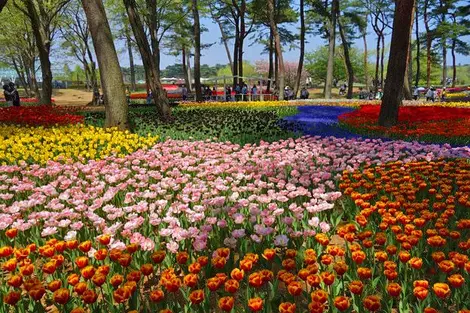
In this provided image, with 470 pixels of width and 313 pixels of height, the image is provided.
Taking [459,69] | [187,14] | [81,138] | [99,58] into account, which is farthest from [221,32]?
[459,69]

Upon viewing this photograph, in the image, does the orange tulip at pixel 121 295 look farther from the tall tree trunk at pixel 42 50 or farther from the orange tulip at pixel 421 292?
the tall tree trunk at pixel 42 50

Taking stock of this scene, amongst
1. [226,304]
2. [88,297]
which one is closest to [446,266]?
[226,304]

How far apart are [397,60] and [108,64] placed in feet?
24.9

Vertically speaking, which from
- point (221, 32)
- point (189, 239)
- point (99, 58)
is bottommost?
point (189, 239)

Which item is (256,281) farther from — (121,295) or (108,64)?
(108,64)

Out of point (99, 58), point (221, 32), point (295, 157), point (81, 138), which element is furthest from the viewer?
point (221, 32)

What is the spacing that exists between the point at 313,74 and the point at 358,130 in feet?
218

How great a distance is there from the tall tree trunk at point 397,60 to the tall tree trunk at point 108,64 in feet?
23.1

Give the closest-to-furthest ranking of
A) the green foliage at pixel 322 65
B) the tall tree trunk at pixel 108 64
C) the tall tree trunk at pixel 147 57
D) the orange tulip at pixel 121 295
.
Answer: the orange tulip at pixel 121 295 → the tall tree trunk at pixel 108 64 → the tall tree trunk at pixel 147 57 → the green foliage at pixel 322 65

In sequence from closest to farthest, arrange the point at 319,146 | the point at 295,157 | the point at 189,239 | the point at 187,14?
the point at 189,239 → the point at 295,157 → the point at 319,146 → the point at 187,14

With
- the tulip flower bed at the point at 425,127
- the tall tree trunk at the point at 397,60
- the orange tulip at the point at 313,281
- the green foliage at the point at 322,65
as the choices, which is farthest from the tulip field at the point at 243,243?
the green foliage at the point at 322,65

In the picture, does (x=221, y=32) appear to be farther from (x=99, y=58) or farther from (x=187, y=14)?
(x=99, y=58)

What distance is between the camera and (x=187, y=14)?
116 feet

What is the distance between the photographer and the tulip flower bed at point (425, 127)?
8.73 metres
